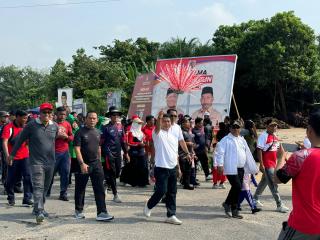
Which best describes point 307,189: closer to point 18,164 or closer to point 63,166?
point 18,164

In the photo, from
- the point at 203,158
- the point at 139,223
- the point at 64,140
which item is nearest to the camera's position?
the point at 139,223

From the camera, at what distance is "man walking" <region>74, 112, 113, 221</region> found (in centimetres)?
759

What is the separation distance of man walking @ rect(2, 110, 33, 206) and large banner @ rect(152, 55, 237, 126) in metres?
7.90

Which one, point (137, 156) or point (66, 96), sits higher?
point (66, 96)

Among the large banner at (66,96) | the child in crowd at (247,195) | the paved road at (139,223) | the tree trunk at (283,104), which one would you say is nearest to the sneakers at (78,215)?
the paved road at (139,223)

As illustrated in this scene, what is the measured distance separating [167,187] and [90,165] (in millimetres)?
1221

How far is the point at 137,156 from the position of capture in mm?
11727

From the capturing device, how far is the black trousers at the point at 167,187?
24.7 feet

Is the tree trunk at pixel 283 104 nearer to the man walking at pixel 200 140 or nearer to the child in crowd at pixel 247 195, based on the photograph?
the man walking at pixel 200 140

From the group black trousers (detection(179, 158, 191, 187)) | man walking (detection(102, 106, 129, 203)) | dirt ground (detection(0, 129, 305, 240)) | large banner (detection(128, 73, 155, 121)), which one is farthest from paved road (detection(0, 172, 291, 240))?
large banner (detection(128, 73, 155, 121))

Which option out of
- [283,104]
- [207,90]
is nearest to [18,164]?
[207,90]

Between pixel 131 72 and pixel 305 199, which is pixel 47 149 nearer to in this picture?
pixel 305 199

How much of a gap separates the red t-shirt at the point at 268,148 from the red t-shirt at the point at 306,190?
494 centimetres

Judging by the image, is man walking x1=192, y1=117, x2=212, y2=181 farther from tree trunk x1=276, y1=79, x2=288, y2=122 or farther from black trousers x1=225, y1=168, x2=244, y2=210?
tree trunk x1=276, y1=79, x2=288, y2=122
